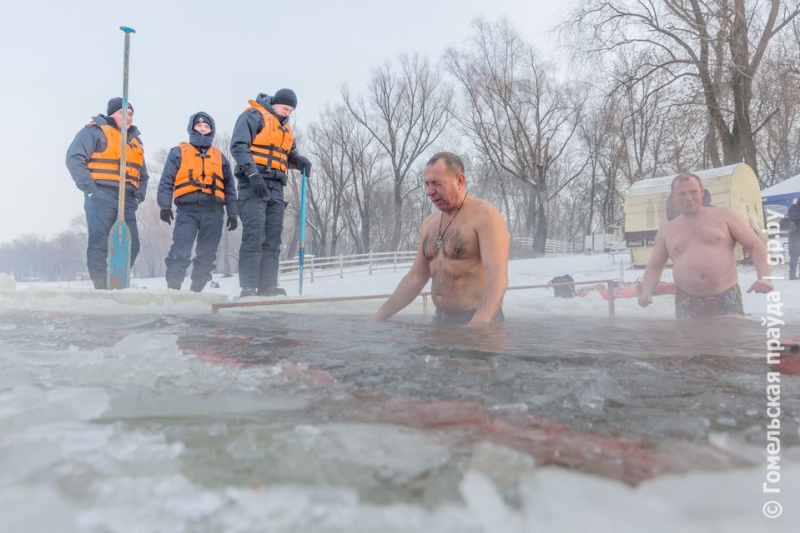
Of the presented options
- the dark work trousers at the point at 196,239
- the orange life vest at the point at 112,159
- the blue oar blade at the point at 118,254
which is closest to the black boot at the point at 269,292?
the dark work trousers at the point at 196,239

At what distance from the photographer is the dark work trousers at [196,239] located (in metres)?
5.68

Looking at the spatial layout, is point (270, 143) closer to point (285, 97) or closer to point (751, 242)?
point (285, 97)

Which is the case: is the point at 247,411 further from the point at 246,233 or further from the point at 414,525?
Answer: the point at 246,233

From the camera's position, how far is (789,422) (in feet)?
3.89

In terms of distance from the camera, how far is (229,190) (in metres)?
6.02

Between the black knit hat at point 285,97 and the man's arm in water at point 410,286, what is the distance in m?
2.99

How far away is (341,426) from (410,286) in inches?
102

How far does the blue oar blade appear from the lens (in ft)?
17.7

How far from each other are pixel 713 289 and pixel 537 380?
3019 millimetres

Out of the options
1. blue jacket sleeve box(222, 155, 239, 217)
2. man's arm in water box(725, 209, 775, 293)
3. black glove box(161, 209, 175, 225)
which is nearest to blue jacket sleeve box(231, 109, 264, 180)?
blue jacket sleeve box(222, 155, 239, 217)

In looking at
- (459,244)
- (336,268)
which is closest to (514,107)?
(336,268)

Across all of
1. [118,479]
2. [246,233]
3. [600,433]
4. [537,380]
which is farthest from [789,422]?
[246,233]

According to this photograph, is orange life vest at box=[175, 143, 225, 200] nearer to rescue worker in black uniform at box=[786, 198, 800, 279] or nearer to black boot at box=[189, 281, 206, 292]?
black boot at box=[189, 281, 206, 292]

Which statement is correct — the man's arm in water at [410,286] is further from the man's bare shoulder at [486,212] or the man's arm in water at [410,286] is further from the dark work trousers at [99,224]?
the dark work trousers at [99,224]
